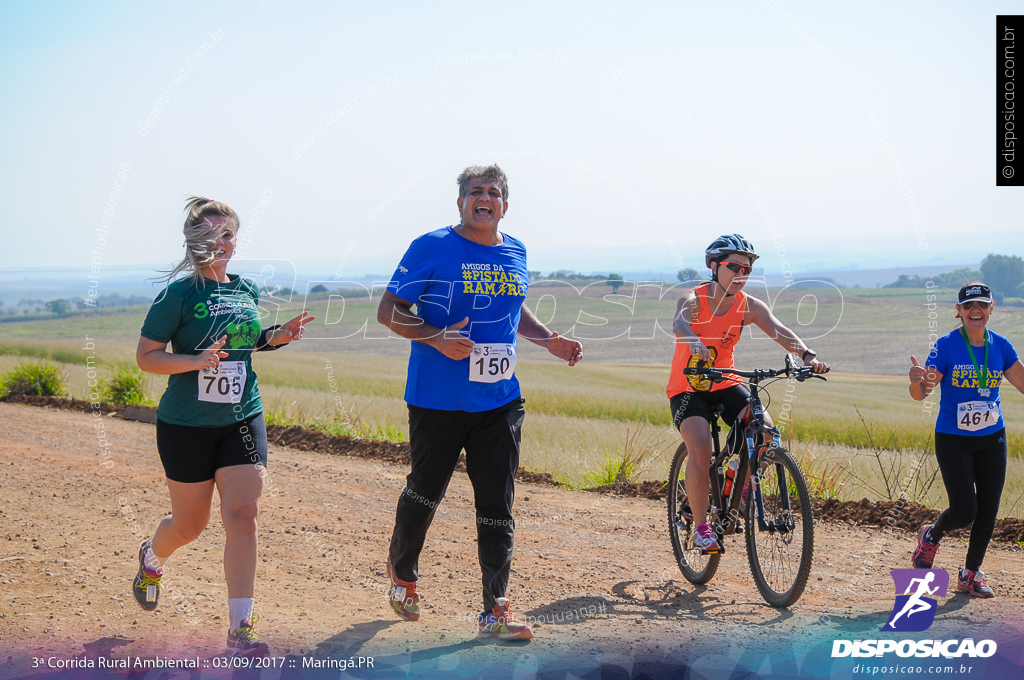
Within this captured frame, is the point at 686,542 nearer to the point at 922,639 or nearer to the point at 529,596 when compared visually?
the point at 529,596

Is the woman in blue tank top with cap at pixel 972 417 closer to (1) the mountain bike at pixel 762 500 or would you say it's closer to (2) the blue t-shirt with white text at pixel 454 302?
(1) the mountain bike at pixel 762 500

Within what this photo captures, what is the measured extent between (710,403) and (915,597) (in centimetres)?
175

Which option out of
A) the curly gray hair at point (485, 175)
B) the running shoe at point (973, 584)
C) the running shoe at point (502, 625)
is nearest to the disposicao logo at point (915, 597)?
the running shoe at point (973, 584)

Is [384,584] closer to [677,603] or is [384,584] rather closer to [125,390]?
[677,603]

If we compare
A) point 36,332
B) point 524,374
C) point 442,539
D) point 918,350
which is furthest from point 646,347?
point 442,539

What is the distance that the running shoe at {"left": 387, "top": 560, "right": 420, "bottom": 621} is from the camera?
4.98 m

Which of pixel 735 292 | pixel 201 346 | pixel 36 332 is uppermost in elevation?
pixel 735 292

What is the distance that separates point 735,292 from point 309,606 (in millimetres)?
3299

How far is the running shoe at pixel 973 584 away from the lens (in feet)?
19.1

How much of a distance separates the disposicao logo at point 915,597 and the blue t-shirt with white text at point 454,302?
269 centimetres

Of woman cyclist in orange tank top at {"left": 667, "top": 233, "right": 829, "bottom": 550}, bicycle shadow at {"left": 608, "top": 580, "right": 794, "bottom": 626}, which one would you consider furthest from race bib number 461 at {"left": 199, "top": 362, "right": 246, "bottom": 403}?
woman cyclist in orange tank top at {"left": 667, "top": 233, "right": 829, "bottom": 550}

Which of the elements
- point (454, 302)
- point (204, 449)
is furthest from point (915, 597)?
point (204, 449)

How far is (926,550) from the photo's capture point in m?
6.11

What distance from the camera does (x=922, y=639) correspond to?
15.9 feet
